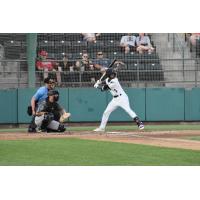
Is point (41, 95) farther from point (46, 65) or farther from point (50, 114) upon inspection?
point (46, 65)

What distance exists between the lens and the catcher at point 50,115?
15.4m

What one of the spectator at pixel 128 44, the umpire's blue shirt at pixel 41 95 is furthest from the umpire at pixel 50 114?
the spectator at pixel 128 44

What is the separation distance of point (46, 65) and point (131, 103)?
11.5ft

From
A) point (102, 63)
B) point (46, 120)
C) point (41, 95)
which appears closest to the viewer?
point (41, 95)

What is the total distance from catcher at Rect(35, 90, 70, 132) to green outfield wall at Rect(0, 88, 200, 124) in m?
5.67

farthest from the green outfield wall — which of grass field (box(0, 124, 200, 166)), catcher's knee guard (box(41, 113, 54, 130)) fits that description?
grass field (box(0, 124, 200, 166))

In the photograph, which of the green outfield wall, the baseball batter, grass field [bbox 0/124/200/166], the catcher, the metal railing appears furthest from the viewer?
the metal railing

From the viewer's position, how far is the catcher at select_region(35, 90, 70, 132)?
15414 millimetres

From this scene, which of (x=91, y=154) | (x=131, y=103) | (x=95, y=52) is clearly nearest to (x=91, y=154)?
(x=91, y=154)

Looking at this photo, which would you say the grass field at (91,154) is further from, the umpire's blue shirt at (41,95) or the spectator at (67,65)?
the spectator at (67,65)

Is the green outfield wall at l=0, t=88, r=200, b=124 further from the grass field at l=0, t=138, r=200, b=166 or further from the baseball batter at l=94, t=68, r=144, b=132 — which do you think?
the grass field at l=0, t=138, r=200, b=166

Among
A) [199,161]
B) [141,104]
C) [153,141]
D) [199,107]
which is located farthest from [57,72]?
[199,161]

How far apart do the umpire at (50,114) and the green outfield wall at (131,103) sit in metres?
5.70

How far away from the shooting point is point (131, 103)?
22328 millimetres
